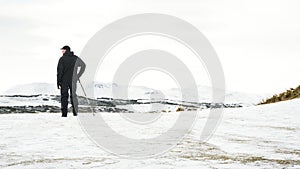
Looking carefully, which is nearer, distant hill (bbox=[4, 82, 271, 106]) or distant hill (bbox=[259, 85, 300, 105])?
distant hill (bbox=[259, 85, 300, 105])

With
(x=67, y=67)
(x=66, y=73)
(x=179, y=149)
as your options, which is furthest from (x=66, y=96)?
(x=179, y=149)

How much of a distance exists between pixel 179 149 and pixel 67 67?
8382 millimetres

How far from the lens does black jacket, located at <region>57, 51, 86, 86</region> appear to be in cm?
1345

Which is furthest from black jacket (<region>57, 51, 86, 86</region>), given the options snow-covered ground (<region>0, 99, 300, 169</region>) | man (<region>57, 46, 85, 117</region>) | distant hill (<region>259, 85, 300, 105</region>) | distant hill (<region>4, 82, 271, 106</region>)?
distant hill (<region>4, 82, 271, 106</region>)

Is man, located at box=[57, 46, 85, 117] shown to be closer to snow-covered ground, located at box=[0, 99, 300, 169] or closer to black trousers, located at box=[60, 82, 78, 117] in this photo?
black trousers, located at box=[60, 82, 78, 117]

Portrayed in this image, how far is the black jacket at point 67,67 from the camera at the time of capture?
44.1 ft

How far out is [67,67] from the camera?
534 inches

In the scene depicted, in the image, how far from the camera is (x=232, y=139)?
24.3ft

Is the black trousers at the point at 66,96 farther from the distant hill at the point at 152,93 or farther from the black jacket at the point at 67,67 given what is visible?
the distant hill at the point at 152,93

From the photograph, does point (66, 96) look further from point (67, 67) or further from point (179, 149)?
point (179, 149)

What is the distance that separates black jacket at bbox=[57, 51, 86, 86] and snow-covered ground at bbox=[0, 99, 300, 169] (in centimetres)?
434

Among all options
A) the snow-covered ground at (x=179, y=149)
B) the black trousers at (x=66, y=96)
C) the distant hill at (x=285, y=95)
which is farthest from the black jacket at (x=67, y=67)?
the distant hill at (x=285, y=95)

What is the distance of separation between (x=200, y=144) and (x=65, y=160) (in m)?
2.66

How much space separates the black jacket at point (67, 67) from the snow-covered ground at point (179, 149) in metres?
4.34
